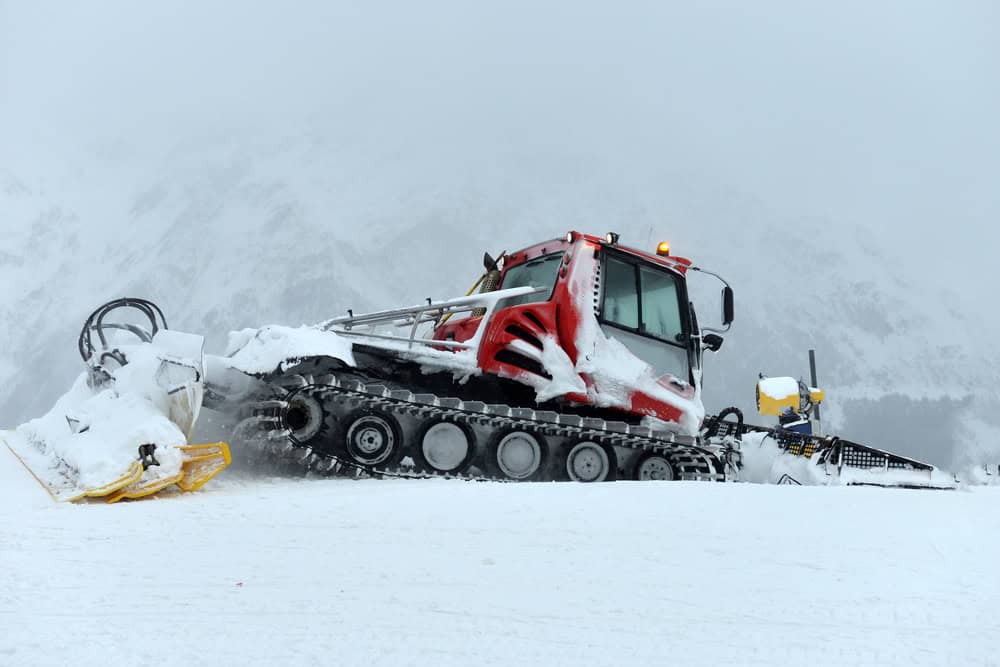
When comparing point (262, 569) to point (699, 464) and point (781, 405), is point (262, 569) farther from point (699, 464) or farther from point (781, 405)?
point (781, 405)

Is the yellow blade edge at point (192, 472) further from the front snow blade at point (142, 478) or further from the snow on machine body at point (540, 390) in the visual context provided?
the snow on machine body at point (540, 390)

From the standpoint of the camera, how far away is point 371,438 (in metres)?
5.93

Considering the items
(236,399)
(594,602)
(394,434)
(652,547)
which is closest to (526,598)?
(594,602)

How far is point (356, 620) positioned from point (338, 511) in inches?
57.4

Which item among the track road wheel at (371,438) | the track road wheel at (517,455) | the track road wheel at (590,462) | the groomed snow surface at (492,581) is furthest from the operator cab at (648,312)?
the groomed snow surface at (492,581)

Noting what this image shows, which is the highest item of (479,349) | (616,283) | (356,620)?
(616,283)

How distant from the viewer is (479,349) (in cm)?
659

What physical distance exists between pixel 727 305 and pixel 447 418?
131 inches

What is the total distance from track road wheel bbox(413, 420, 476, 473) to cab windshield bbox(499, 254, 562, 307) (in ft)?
4.96

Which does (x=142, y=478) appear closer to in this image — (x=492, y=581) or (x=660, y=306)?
(x=492, y=581)

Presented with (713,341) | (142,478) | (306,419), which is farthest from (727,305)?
(142,478)

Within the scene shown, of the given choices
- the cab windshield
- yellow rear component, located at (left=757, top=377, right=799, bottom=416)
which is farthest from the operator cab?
yellow rear component, located at (left=757, top=377, right=799, bottom=416)

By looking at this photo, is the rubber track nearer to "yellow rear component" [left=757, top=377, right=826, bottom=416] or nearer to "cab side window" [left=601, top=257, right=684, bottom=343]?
"cab side window" [left=601, top=257, right=684, bottom=343]

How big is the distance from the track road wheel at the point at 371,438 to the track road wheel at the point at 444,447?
0.20m
